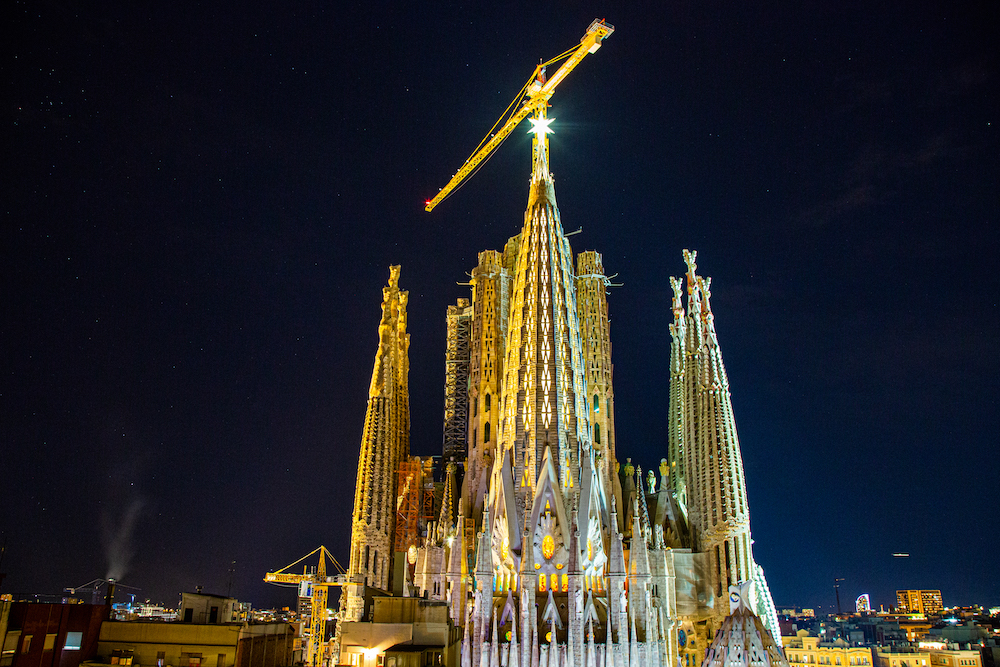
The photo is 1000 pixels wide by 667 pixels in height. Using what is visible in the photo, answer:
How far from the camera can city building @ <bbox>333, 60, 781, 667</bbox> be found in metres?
59.6

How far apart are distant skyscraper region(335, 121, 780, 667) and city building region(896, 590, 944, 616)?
112961 mm

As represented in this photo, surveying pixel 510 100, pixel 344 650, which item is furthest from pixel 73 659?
pixel 510 100

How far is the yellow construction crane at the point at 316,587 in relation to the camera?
7588 centimetres

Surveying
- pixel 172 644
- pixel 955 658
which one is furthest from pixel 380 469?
pixel 955 658

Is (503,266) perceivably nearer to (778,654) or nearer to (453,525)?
(453,525)

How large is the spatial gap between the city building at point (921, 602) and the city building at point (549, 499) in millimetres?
113222

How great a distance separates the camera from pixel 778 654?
48.3m

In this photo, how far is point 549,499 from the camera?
6412cm

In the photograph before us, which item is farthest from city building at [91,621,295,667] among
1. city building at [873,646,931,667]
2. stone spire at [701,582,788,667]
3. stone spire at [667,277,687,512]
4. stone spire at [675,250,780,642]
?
city building at [873,646,931,667]

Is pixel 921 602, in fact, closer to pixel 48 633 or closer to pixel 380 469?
pixel 380 469

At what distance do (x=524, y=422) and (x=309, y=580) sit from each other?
113 ft

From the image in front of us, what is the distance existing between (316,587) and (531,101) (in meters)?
53.2

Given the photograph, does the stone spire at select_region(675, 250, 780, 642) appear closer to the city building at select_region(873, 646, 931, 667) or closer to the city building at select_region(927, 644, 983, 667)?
the city building at select_region(927, 644, 983, 667)

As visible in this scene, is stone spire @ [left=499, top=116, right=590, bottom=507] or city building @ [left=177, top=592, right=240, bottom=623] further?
stone spire @ [left=499, top=116, right=590, bottom=507]
